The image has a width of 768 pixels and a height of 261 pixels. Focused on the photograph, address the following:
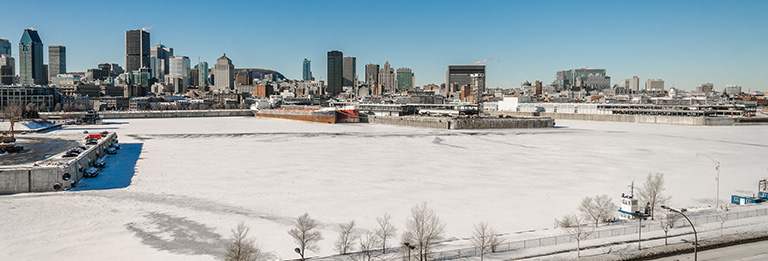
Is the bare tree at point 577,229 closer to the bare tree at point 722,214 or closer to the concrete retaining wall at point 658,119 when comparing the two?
the bare tree at point 722,214

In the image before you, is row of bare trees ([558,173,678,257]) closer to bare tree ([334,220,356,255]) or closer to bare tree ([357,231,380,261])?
bare tree ([357,231,380,261])

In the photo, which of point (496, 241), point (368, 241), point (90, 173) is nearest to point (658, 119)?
point (496, 241)

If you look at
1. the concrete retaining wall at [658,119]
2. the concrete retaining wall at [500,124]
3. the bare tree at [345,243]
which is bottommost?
the bare tree at [345,243]

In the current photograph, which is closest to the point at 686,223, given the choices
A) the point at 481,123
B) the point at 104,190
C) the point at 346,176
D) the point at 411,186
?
the point at 411,186

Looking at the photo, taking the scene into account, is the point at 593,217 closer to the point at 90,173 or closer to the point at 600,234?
the point at 600,234

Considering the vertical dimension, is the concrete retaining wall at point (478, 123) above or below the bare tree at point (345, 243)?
above

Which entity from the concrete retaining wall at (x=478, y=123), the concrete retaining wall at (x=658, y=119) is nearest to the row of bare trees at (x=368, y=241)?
the concrete retaining wall at (x=478, y=123)

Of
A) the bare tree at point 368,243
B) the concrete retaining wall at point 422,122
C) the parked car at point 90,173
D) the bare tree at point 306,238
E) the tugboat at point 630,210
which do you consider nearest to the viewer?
the bare tree at point 368,243

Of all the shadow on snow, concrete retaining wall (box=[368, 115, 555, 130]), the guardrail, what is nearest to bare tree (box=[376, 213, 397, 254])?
the guardrail
